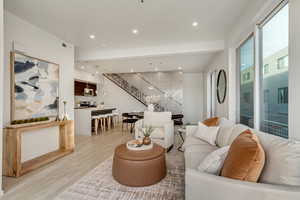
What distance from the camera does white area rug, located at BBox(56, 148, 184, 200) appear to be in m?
1.85

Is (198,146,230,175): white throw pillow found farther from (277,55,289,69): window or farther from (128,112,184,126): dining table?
(128,112,184,126): dining table

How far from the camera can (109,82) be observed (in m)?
9.05

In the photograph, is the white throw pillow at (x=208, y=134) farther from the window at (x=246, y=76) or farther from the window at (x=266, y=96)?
the window at (x=246, y=76)

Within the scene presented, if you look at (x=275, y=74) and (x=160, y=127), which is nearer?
(x=275, y=74)

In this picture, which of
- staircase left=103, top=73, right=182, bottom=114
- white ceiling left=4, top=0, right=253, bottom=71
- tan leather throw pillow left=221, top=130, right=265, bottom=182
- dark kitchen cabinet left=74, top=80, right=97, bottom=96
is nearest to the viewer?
tan leather throw pillow left=221, top=130, right=265, bottom=182

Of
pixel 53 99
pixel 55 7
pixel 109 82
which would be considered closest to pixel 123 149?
pixel 53 99

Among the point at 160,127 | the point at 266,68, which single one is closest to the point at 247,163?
the point at 266,68

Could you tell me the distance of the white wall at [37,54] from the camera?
8.77 feet

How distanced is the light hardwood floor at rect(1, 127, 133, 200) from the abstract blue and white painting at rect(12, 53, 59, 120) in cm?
111

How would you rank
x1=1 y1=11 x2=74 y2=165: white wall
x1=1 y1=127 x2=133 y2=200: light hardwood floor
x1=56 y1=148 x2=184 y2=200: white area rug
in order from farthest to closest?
x1=1 y1=11 x2=74 y2=165: white wall → x1=1 y1=127 x2=133 y2=200: light hardwood floor → x1=56 y1=148 x2=184 y2=200: white area rug

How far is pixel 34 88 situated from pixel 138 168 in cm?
277

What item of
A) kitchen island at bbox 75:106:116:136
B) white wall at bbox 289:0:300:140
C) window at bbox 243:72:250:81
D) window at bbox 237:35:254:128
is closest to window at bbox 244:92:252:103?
window at bbox 237:35:254:128

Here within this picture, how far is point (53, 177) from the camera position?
2385mm

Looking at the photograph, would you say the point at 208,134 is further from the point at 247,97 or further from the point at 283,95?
the point at 283,95
